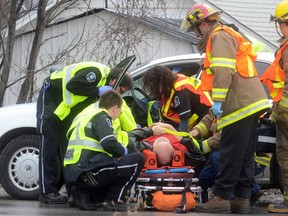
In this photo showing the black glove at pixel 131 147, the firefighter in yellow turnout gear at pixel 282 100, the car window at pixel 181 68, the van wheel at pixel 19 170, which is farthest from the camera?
the car window at pixel 181 68

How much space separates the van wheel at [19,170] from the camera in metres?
11.0

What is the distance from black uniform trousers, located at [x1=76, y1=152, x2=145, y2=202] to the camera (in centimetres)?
977

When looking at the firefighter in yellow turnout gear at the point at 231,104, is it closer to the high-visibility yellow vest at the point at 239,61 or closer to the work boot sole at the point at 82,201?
the high-visibility yellow vest at the point at 239,61

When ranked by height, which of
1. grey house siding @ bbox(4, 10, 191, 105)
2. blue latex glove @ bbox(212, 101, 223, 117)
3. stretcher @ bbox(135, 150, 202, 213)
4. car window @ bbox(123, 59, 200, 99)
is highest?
grey house siding @ bbox(4, 10, 191, 105)

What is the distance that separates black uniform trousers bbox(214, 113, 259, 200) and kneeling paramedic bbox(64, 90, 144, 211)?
804mm

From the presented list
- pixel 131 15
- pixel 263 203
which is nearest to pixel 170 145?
pixel 263 203

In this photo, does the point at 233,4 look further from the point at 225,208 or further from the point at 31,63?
the point at 225,208

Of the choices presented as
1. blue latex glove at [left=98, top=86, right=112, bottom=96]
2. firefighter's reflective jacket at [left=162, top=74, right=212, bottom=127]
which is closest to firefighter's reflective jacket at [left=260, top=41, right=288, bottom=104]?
firefighter's reflective jacket at [left=162, top=74, right=212, bottom=127]

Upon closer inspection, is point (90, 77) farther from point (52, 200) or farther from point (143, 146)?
point (52, 200)

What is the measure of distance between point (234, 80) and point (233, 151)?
2.29 ft

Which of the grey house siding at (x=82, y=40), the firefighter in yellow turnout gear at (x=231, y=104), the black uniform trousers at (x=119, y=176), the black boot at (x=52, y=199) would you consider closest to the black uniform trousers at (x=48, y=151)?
the black boot at (x=52, y=199)

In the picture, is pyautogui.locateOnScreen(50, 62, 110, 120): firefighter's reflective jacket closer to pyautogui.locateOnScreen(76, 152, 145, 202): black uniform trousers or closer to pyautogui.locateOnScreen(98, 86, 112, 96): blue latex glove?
pyautogui.locateOnScreen(98, 86, 112, 96): blue latex glove

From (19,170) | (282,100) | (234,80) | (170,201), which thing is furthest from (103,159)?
(282,100)

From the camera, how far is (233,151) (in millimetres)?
9711
